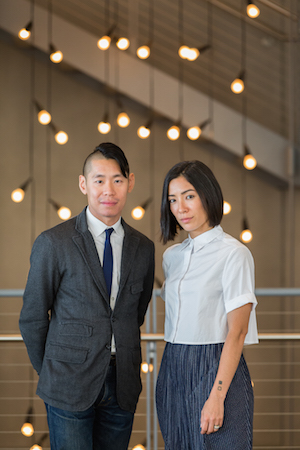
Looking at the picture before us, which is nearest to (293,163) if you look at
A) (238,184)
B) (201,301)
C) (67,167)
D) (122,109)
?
(238,184)

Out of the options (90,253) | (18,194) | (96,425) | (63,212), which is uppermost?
(18,194)

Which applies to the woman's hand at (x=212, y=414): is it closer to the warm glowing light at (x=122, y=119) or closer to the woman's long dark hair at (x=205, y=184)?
the woman's long dark hair at (x=205, y=184)

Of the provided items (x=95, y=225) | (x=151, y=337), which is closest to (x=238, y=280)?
(x=95, y=225)

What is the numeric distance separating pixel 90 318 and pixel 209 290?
0.35 m

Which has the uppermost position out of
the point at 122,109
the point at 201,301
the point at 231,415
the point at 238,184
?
the point at 122,109

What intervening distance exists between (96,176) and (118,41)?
242cm

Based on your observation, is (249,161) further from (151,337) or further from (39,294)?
(39,294)

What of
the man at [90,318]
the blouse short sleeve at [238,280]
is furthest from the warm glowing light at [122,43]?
the blouse short sleeve at [238,280]

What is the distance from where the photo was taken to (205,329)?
1289 millimetres

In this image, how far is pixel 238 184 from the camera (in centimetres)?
380

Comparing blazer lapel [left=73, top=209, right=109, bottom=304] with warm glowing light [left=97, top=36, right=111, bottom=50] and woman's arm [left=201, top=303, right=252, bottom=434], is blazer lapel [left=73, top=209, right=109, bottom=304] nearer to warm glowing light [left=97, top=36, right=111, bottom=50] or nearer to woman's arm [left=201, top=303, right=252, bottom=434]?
woman's arm [left=201, top=303, right=252, bottom=434]

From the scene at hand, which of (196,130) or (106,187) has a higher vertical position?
(196,130)

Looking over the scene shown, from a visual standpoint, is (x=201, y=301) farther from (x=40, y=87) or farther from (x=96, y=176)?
(x=40, y=87)

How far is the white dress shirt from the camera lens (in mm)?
1383
